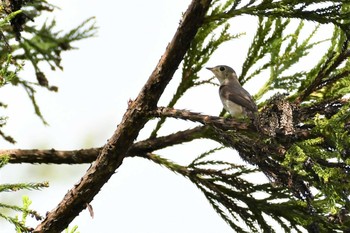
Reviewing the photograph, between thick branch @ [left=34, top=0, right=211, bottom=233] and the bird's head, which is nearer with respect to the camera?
thick branch @ [left=34, top=0, right=211, bottom=233]

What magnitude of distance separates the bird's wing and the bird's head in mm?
679

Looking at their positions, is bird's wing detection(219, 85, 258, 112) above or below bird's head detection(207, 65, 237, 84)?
below

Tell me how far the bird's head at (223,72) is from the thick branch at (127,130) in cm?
241

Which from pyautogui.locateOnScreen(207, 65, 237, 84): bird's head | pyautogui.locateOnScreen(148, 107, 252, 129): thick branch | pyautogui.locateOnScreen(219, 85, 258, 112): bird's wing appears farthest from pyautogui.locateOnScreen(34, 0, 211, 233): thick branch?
pyautogui.locateOnScreen(207, 65, 237, 84): bird's head

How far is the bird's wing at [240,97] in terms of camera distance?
218 inches

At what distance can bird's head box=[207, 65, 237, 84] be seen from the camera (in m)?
6.76

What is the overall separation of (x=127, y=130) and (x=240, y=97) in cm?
154

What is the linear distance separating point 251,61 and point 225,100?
42 centimetres

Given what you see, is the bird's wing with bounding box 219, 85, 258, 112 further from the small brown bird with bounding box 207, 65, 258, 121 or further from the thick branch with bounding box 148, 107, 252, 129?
the thick branch with bounding box 148, 107, 252, 129

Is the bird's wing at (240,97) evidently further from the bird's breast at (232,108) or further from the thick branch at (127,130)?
the thick branch at (127,130)

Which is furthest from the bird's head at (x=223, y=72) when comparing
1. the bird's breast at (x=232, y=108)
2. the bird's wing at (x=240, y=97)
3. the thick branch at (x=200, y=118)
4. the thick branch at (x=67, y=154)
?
the thick branch at (x=200, y=118)

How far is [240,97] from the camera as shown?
18.5ft

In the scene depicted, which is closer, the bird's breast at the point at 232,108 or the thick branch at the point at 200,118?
the thick branch at the point at 200,118

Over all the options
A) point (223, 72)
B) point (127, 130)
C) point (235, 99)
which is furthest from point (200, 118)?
point (223, 72)
